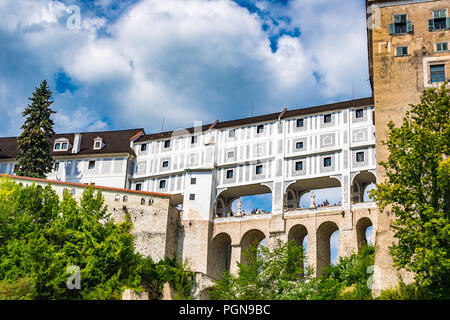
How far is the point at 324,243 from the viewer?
54.9 m

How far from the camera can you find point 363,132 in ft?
181

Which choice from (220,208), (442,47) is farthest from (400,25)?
(220,208)

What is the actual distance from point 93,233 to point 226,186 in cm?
1910

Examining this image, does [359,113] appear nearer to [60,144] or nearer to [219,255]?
[219,255]

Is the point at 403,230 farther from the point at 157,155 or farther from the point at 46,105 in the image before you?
the point at 46,105

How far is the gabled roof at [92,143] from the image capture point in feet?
219

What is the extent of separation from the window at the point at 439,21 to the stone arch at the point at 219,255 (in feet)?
92.5

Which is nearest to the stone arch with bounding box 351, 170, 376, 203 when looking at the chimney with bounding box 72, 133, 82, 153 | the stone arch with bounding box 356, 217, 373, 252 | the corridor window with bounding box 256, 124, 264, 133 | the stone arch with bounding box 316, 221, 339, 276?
the stone arch with bounding box 356, 217, 373, 252

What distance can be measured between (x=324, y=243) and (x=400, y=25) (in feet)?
72.7

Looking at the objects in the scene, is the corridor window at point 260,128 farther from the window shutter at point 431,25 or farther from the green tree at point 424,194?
the green tree at point 424,194

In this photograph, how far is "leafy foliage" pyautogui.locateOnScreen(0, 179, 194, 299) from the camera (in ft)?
131

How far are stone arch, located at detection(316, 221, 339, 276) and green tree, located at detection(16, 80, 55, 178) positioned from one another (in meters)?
27.7

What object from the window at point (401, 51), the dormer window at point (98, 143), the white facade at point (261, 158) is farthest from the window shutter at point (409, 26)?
the dormer window at point (98, 143)

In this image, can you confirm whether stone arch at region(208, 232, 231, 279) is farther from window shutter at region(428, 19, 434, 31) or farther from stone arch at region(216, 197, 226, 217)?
window shutter at region(428, 19, 434, 31)
